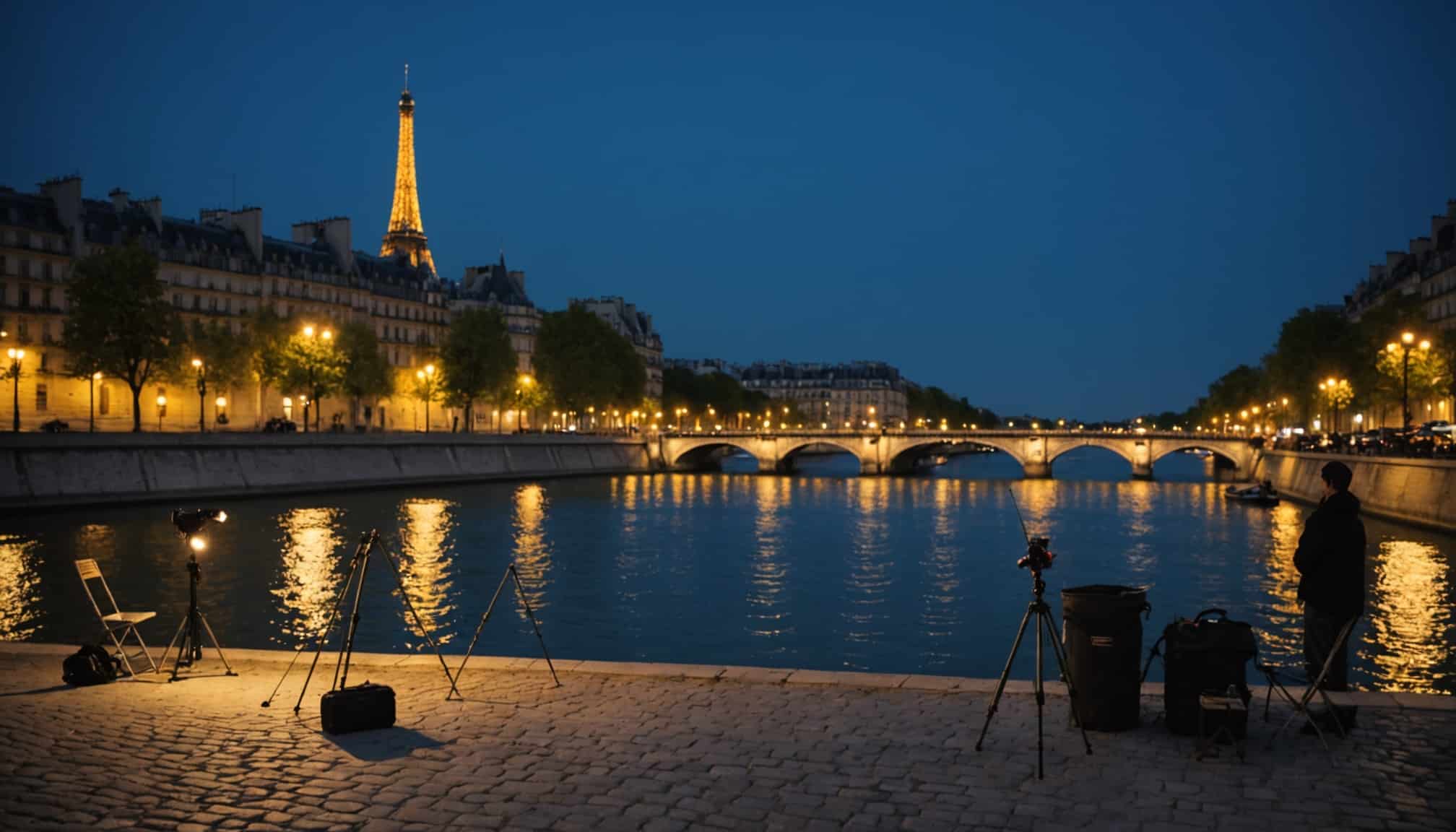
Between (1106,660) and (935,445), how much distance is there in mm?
106883

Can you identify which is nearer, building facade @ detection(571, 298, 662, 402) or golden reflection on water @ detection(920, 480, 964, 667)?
golden reflection on water @ detection(920, 480, 964, 667)

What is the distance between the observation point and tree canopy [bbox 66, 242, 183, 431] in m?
67.9

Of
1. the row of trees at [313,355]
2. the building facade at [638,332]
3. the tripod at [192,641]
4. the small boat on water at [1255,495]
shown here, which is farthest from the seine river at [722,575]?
the building facade at [638,332]

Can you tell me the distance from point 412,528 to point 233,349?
1573 inches

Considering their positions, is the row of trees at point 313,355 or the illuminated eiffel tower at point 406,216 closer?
the row of trees at point 313,355

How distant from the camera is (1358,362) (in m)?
86.1

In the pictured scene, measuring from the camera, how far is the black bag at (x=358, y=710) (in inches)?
456

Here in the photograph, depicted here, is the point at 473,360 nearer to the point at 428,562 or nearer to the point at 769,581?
the point at 428,562

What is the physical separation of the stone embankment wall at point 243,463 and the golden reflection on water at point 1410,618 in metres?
51.3

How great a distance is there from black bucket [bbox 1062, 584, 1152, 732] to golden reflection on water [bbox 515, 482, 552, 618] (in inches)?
827

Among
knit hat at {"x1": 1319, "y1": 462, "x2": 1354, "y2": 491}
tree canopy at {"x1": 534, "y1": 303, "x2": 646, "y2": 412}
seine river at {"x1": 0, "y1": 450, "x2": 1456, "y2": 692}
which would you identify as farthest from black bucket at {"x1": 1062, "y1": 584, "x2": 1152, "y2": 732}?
tree canopy at {"x1": 534, "y1": 303, "x2": 646, "y2": 412}

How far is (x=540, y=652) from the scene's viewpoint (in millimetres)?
25453

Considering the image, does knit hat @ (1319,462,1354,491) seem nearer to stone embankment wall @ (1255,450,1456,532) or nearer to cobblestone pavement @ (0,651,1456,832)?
cobblestone pavement @ (0,651,1456,832)

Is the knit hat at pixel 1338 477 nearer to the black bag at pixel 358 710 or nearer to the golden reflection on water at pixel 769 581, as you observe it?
the black bag at pixel 358 710
